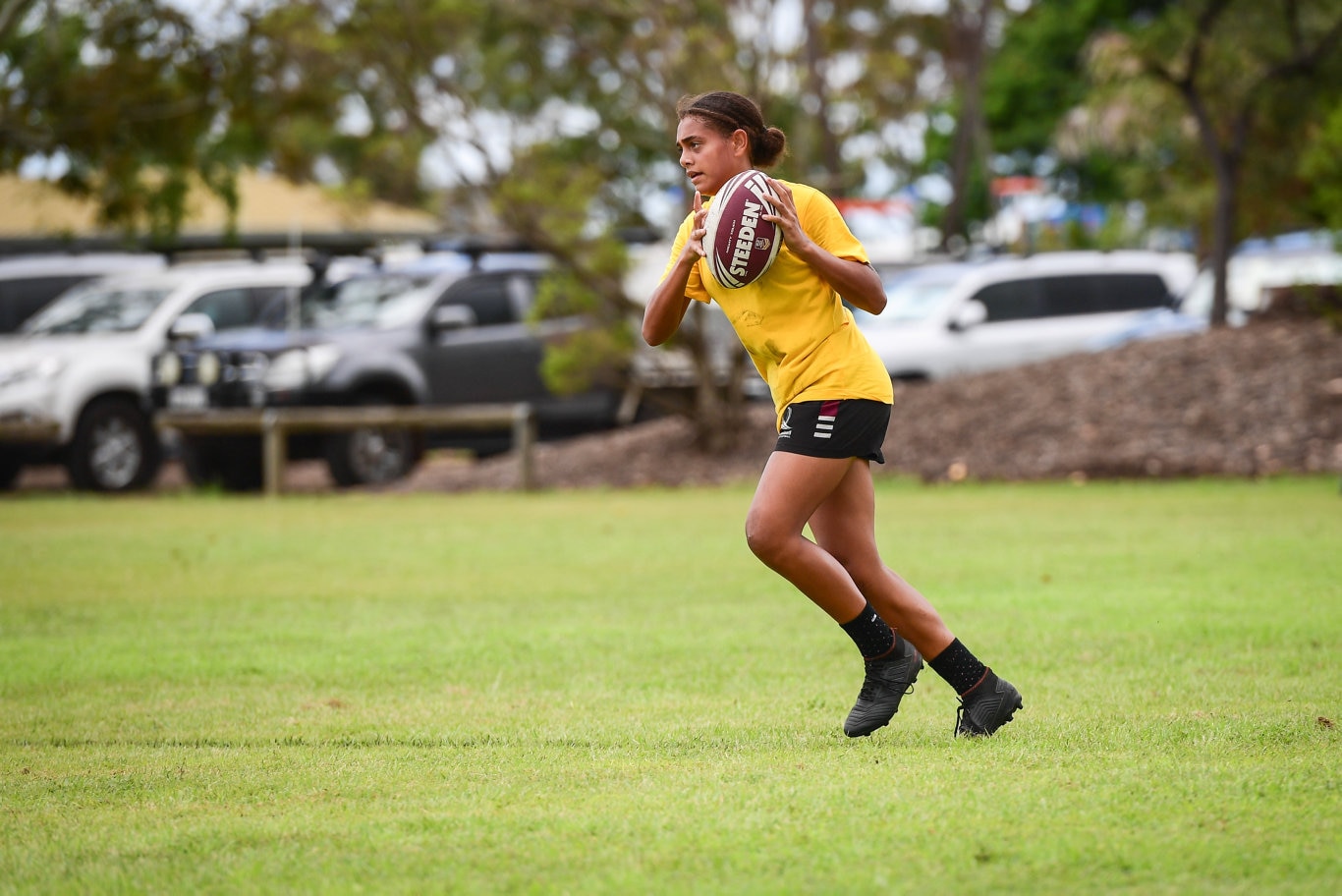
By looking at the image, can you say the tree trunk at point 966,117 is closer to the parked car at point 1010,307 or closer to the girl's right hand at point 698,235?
the parked car at point 1010,307

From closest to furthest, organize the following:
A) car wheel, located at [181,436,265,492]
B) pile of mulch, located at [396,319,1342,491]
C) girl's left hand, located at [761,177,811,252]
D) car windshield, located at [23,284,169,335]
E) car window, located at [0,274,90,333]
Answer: girl's left hand, located at [761,177,811,252]
pile of mulch, located at [396,319,1342,491]
car windshield, located at [23,284,169,335]
car wheel, located at [181,436,265,492]
car window, located at [0,274,90,333]

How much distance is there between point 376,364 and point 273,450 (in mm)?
1515

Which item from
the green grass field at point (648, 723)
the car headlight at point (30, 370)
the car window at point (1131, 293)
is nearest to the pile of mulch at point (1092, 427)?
the car headlight at point (30, 370)

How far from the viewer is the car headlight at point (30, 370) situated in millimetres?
17891

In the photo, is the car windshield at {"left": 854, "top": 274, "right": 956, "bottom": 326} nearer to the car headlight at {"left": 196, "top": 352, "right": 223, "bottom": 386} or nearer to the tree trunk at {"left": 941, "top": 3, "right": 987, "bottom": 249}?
the car headlight at {"left": 196, "top": 352, "right": 223, "bottom": 386}

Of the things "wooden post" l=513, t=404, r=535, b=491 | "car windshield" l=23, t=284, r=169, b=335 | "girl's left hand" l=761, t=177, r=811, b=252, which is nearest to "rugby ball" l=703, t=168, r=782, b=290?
"girl's left hand" l=761, t=177, r=811, b=252

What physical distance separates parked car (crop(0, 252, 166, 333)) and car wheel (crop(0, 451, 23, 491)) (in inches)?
86.4

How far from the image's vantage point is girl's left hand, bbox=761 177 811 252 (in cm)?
528

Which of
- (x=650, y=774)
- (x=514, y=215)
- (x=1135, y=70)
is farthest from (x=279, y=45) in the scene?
(x=650, y=774)

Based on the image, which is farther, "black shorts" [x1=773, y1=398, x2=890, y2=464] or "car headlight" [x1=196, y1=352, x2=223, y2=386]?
"car headlight" [x1=196, y1=352, x2=223, y2=386]

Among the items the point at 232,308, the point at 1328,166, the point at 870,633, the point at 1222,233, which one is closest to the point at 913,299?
the point at 1222,233

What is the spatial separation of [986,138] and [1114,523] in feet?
99.6

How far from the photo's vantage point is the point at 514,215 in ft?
60.7

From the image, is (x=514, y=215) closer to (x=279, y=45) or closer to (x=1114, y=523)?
(x=279, y=45)
